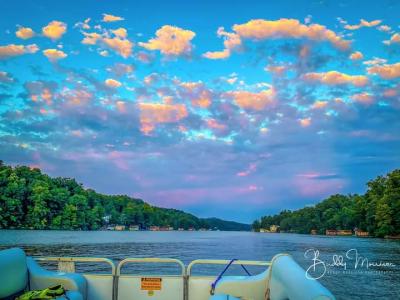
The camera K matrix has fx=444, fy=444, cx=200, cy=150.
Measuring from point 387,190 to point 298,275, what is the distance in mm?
126577

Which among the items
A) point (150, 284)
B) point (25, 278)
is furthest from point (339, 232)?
point (25, 278)

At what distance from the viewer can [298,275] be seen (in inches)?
174

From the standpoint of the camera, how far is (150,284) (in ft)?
22.1

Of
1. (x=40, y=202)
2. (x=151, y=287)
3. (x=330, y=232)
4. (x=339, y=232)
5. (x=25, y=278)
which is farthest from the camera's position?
(x=330, y=232)

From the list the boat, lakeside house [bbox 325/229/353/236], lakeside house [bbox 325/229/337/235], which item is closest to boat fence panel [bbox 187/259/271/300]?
the boat

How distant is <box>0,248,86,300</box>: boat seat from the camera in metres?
5.34

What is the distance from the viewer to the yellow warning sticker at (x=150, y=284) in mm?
6656

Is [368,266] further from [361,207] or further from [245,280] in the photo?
[361,207]

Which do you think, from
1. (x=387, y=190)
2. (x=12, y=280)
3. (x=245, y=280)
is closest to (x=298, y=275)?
(x=245, y=280)

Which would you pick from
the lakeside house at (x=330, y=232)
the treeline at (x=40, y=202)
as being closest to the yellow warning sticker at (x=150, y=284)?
the treeline at (x=40, y=202)

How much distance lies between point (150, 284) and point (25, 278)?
1.79m

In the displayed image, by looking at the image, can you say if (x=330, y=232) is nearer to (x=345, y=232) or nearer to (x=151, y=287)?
(x=345, y=232)

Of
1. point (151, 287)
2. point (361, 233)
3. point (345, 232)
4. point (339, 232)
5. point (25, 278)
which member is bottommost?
point (339, 232)

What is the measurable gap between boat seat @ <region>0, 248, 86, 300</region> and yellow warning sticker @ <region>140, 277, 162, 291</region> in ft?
2.84
